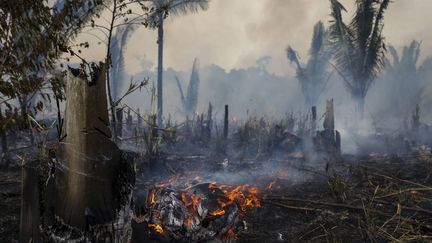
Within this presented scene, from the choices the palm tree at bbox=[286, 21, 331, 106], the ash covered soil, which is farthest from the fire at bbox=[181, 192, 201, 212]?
the palm tree at bbox=[286, 21, 331, 106]

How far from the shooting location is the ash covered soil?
5.07 meters

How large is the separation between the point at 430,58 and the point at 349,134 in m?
27.9

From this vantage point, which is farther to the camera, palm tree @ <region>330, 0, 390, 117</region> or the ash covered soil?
palm tree @ <region>330, 0, 390, 117</region>

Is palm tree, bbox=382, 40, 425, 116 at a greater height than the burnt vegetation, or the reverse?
palm tree, bbox=382, 40, 425, 116

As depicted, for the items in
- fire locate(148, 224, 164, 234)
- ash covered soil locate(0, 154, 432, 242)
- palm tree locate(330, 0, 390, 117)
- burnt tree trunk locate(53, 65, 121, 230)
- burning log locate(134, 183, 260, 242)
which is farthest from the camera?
palm tree locate(330, 0, 390, 117)

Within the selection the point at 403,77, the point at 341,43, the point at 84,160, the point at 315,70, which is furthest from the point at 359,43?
the point at 403,77

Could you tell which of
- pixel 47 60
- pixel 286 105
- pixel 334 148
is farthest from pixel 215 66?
pixel 47 60

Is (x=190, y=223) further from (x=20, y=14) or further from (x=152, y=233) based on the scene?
(x=20, y=14)

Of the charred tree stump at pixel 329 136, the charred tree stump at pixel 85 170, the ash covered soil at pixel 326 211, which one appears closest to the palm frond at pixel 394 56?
A: the charred tree stump at pixel 329 136

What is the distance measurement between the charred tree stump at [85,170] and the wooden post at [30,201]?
213mm

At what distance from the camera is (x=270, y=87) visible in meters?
51.8

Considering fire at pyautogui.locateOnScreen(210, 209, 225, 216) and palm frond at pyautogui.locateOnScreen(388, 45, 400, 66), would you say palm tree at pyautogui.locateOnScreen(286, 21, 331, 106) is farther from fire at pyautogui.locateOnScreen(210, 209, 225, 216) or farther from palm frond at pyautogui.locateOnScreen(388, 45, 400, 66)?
fire at pyautogui.locateOnScreen(210, 209, 225, 216)

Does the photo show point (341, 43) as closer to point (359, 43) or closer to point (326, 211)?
point (359, 43)

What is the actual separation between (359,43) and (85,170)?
18.1m
